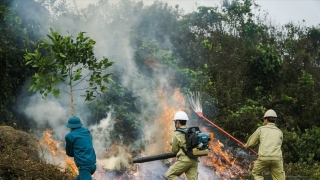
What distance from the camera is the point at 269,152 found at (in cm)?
817

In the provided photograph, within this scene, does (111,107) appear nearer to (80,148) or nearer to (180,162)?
(180,162)

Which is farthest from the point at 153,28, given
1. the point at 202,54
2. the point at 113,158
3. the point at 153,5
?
the point at 113,158

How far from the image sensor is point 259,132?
8.45 m

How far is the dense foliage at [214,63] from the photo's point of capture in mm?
13453

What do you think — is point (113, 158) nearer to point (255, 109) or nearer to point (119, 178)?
point (119, 178)

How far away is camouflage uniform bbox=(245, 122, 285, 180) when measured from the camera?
8.20 meters

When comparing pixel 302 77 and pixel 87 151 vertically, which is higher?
pixel 302 77

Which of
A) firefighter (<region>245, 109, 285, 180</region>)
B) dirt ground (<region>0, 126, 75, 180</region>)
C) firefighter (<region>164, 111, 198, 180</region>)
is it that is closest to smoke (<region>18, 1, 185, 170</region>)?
dirt ground (<region>0, 126, 75, 180</region>)

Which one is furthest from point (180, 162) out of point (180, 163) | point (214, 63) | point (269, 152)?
point (214, 63)

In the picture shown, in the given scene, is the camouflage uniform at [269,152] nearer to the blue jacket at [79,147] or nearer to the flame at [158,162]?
the flame at [158,162]

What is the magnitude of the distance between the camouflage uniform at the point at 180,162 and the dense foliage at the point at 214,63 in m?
4.30

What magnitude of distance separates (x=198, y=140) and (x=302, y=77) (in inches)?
489

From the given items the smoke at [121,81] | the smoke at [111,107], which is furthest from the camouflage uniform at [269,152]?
the smoke at [121,81]

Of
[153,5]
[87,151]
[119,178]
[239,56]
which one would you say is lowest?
[119,178]
